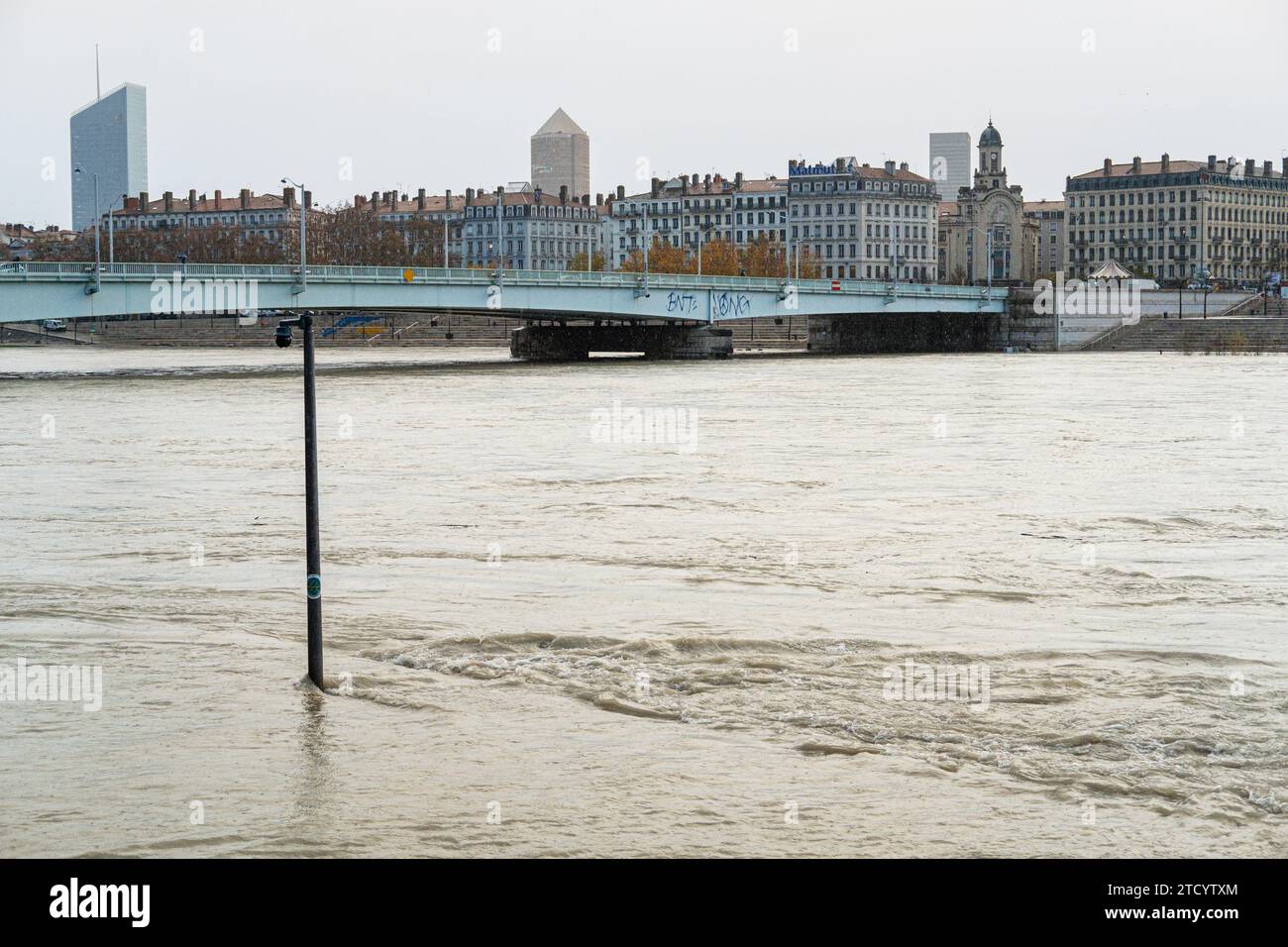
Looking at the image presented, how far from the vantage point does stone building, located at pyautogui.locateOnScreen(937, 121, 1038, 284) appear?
14575 centimetres

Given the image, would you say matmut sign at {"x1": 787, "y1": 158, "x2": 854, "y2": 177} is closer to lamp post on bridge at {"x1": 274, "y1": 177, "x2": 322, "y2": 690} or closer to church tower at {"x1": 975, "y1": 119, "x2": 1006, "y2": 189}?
Answer: church tower at {"x1": 975, "y1": 119, "x2": 1006, "y2": 189}

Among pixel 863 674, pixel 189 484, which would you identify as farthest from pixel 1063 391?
pixel 863 674

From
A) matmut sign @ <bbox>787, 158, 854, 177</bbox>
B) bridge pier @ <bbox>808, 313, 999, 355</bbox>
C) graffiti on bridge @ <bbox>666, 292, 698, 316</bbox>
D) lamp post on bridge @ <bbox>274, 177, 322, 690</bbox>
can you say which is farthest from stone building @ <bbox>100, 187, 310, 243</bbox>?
lamp post on bridge @ <bbox>274, 177, 322, 690</bbox>

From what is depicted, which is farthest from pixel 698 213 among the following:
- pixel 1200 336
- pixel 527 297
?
pixel 527 297

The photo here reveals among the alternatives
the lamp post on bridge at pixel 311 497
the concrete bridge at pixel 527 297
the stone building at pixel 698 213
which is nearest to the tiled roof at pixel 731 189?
the stone building at pixel 698 213

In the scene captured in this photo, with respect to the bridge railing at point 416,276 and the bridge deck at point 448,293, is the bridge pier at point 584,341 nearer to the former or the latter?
the bridge deck at point 448,293

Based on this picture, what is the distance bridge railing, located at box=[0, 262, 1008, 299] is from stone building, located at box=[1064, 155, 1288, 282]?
6831cm

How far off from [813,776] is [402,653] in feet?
11.0

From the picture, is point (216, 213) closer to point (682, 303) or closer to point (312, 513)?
point (682, 303)

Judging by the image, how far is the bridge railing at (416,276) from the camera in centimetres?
4256

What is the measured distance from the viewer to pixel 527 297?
2165 inches

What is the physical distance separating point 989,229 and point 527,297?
95254mm

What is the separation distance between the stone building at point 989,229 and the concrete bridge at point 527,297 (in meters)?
67.4
